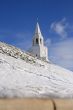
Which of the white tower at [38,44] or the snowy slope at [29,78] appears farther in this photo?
the white tower at [38,44]

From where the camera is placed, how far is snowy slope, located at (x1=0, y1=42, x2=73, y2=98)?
1.12m

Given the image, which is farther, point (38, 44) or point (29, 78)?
point (38, 44)

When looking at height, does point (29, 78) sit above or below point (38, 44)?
below

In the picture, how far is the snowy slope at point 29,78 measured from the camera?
112cm

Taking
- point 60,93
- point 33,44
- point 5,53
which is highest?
point 33,44

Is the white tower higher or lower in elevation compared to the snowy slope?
higher

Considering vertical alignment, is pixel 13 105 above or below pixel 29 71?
below

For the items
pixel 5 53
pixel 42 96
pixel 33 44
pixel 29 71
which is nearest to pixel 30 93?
pixel 42 96

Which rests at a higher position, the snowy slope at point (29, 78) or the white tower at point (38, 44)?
the white tower at point (38, 44)

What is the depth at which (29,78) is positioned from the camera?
122 centimetres

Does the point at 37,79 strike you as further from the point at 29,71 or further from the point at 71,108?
the point at 71,108

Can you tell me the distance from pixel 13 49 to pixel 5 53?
0.12 meters

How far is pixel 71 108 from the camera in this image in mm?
1159

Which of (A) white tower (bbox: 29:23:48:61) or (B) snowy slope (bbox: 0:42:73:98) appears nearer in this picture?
(B) snowy slope (bbox: 0:42:73:98)
